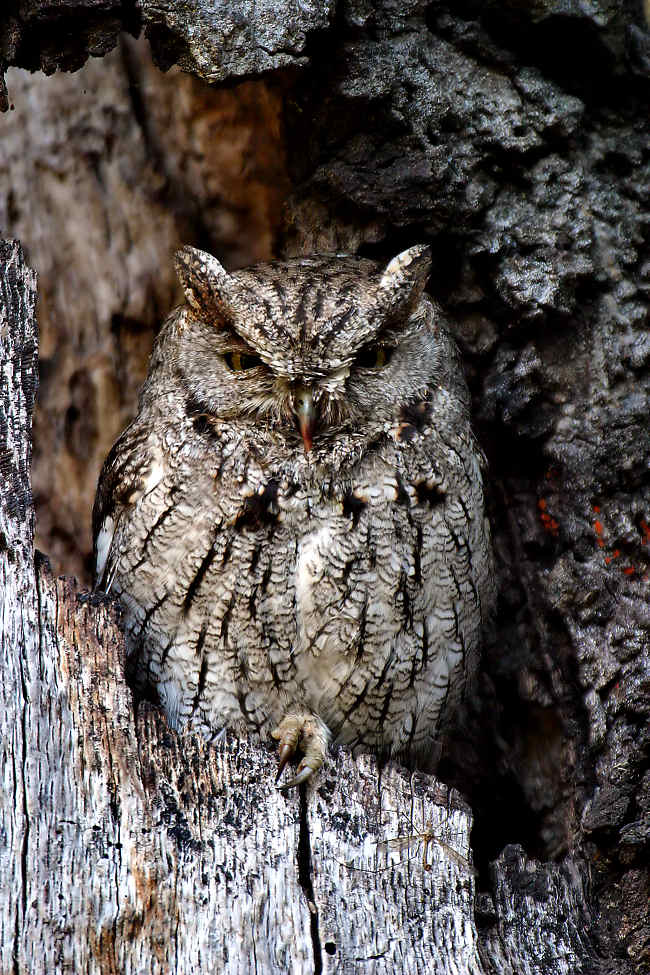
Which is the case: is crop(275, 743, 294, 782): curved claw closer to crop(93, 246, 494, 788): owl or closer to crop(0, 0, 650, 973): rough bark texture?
crop(93, 246, 494, 788): owl

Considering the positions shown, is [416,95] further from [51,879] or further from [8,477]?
[51,879]

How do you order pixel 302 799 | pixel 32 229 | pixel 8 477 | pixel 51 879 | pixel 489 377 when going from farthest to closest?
1. pixel 32 229
2. pixel 489 377
3. pixel 8 477
4. pixel 302 799
5. pixel 51 879

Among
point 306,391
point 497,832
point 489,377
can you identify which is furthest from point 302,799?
point 489,377

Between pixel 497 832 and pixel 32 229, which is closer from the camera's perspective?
pixel 497 832

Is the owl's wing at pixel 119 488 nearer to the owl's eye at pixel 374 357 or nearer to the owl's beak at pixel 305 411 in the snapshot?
the owl's beak at pixel 305 411

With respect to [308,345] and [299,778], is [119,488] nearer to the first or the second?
[308,345]

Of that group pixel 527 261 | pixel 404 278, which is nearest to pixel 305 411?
pixel 404 278

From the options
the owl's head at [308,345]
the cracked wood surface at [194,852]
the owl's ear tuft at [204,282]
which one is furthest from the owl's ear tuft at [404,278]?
the cracked wood surface at [194,852]
